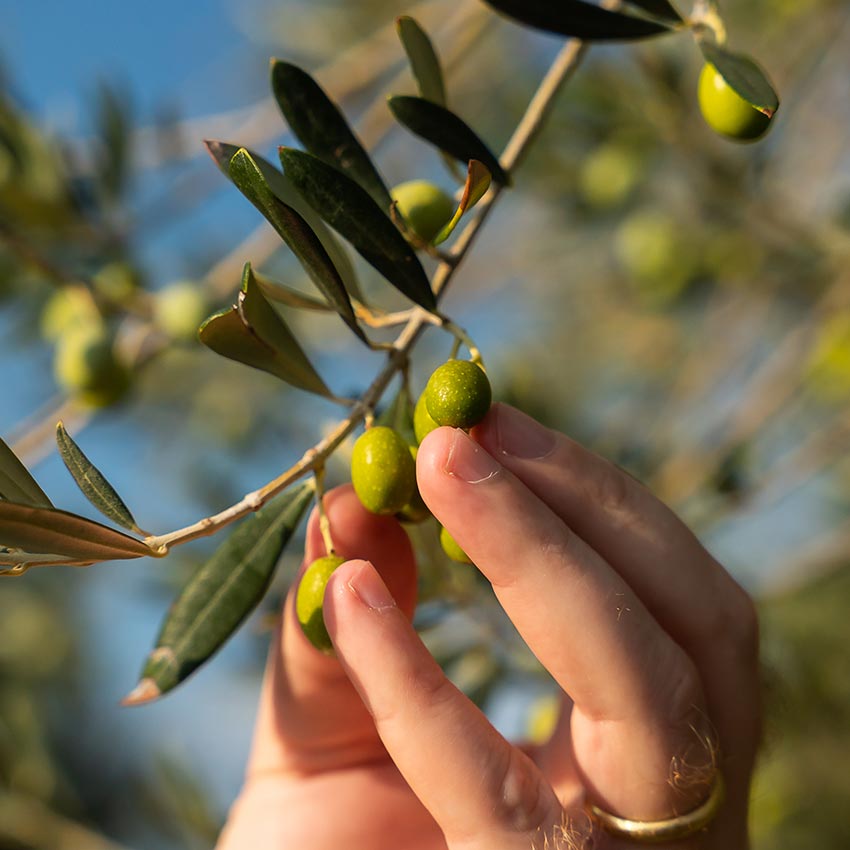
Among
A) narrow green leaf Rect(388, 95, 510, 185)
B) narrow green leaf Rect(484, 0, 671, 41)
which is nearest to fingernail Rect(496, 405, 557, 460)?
narrow green leaf Rect(388, 95, 510, 185)

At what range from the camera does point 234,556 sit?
1.11m

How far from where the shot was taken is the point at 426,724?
3.34ft

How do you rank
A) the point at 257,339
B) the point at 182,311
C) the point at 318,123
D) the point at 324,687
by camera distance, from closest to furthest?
1. the point at 257,339
2. the point at 318,123
3. the point at 324,687
4. the point at 182,311

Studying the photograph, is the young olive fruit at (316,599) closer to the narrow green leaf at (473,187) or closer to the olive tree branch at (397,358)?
the olive tree branch at (397,358)

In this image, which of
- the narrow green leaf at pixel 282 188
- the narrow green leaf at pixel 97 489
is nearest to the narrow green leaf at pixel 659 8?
the narrow green leaf at pixel 282 188

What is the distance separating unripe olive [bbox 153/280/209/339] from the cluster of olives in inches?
39.6

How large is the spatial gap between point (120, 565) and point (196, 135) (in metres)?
2.67

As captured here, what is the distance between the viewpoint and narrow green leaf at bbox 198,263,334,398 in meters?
0.94

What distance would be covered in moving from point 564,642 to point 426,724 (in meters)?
0.19

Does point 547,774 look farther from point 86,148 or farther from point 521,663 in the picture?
point 86,148

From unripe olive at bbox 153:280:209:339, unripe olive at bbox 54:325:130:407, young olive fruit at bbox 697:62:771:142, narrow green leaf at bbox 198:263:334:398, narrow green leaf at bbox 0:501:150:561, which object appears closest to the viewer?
narrow green leaf at bbox 0:501:150:561

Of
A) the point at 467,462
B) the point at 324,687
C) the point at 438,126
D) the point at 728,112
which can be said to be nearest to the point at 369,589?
the point at 467,462

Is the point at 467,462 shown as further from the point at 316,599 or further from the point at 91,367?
the point at 91,367

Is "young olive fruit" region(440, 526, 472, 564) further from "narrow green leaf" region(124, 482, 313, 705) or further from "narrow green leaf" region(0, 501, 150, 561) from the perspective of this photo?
"narrow green leaf" region(0, 501, 150, 561)
